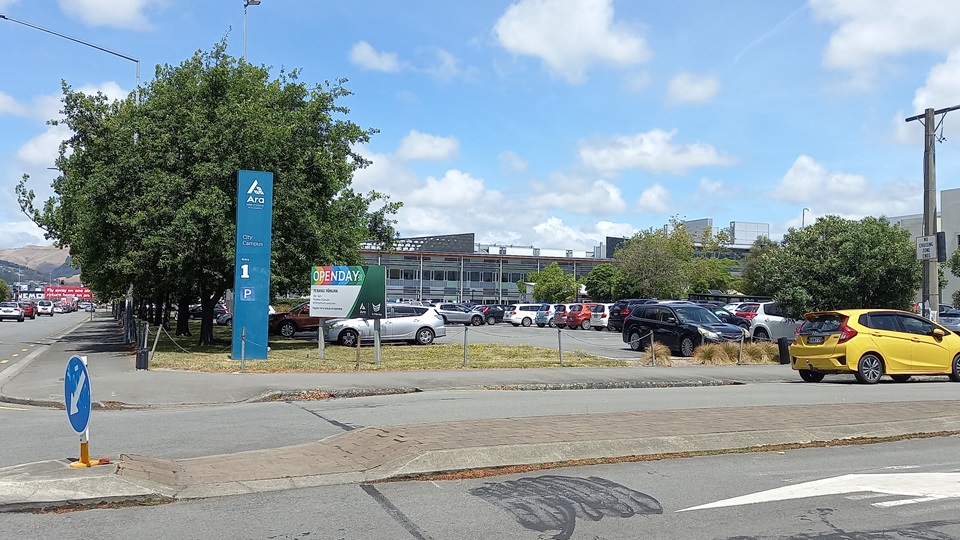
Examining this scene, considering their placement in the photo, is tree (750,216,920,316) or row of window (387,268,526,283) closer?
tree (750,216,920,316)

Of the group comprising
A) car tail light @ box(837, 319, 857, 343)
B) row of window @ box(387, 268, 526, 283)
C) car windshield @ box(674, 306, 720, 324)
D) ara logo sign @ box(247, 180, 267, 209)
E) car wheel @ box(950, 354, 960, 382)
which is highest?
row of window @ box(387, 268, 526, 283)

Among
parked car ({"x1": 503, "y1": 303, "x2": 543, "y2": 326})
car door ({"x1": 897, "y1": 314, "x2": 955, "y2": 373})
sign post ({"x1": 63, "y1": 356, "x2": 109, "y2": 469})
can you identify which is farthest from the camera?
parked car ({"x1": 503, "y1": 303, "x2": 543, "y2": 326})

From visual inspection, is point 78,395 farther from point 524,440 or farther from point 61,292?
point 61,292

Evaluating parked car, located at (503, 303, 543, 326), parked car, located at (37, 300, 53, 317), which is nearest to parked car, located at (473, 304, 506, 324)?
parked car, located at (503, 303, 543, 326)

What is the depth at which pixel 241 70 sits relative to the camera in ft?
91.5

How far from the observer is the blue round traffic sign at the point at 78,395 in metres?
6.84

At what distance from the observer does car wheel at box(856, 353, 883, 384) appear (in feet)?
54.6

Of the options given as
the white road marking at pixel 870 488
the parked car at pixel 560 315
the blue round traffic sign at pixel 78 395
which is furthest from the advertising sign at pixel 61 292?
the white road marking at pixel 870 488

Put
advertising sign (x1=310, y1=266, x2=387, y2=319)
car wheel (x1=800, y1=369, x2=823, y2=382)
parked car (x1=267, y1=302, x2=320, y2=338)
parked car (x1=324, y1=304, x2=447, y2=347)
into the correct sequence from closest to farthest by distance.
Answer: car wheel (x1=800, y1=369, x2=823, y2=382) → advertising sign (x1=310, y1=266, x2=387, y2=319) → parked car (x1=324, y1=304, x2=447, y2=347) → parked car (x1=267, y1=302, x2=320, y2=338)

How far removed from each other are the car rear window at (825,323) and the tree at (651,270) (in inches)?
1871

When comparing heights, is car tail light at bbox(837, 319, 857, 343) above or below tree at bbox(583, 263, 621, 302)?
below

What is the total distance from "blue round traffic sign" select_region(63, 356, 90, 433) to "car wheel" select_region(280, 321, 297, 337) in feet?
88.2

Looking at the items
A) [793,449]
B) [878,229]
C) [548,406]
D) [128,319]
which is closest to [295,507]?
[793,449]

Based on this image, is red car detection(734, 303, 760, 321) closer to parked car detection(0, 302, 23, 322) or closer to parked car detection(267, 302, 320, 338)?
parked car detection(267, 302, 320, 338)
